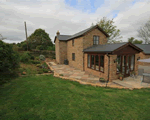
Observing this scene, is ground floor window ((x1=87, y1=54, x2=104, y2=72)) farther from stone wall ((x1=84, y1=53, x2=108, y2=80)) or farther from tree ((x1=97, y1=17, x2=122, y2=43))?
tree ((x1=97, y1=17, x2=122, y2=43))

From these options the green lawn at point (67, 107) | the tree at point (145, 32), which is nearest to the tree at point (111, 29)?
the tree at point (145, 32)

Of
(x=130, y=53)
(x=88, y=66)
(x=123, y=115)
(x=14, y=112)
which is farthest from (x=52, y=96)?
(x=130, y=53)

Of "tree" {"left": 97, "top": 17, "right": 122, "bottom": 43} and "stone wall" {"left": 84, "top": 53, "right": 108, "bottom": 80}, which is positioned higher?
"tree" {"left": 97, "top": 17, "right": 122, "bottom": 43}

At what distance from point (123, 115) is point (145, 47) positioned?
83.6ft

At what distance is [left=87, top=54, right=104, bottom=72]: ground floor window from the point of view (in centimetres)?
894

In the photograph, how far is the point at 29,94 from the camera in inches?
182

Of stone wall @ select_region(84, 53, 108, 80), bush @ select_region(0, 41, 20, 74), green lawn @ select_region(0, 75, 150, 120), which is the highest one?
bush @ select_region(0, 41, 20, 74)

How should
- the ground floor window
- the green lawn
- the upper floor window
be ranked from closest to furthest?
the green lawn
the ground floor window
the upper floor window

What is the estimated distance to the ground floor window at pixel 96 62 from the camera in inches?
352

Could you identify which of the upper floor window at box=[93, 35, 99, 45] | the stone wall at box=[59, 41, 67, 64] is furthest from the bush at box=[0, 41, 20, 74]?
the stone wall at box=[59, 41, 67, 64]

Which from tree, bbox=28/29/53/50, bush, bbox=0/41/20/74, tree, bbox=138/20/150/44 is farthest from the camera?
tree, bbox=138/20/150/44

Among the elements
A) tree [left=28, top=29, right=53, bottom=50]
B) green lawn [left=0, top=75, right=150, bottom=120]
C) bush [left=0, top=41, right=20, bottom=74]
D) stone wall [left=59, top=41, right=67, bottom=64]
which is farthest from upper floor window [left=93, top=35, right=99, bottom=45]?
tree [left=28, top=29, right=53, bottom=50]

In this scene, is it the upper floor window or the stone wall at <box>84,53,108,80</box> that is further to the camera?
the upper floor window

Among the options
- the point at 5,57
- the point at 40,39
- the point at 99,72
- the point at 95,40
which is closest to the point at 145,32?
the point at 95,40
